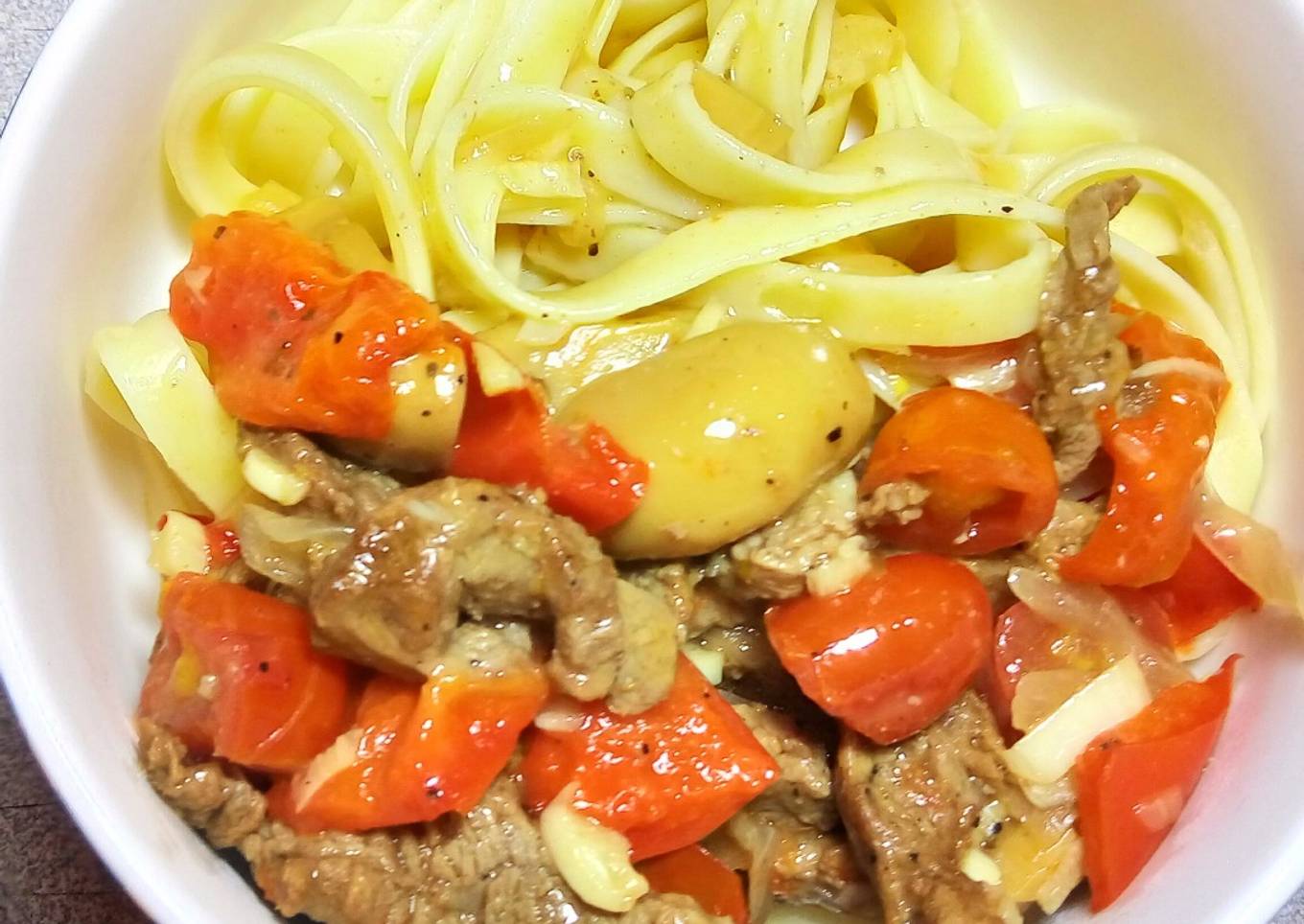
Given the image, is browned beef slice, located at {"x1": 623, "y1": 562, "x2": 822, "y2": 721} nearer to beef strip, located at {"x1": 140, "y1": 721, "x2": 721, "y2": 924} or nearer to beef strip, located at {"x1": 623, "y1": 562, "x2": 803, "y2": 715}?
beef strip, located at {"x1": 623, "y1": 562, "x2": 803, "y2": 715}

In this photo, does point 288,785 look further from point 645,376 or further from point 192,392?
point 645,376

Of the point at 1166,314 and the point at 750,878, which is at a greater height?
the point at 1166,314

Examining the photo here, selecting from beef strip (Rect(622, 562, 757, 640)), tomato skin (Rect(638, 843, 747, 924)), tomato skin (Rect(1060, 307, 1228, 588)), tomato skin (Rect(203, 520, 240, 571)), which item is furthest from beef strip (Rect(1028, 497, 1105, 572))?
tomato skin (Rect(203, 520, 240, 571))

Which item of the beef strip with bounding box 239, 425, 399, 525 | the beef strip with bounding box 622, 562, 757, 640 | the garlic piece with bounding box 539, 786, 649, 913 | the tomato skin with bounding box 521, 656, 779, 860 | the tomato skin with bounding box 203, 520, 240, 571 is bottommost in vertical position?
the garlic piece with bounding box 539, 786, 649, 913

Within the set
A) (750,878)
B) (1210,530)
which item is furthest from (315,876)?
(1210,530)

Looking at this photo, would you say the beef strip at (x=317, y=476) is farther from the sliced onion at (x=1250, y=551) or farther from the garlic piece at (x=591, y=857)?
the sliced onion at (x=1250, y=551)

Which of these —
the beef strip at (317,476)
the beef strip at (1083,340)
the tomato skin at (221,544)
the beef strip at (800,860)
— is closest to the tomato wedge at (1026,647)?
the beef strip at (1083,340)

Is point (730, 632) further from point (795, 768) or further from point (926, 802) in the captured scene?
point (926, 802)

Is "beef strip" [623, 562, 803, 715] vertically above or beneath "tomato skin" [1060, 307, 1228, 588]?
beneath
